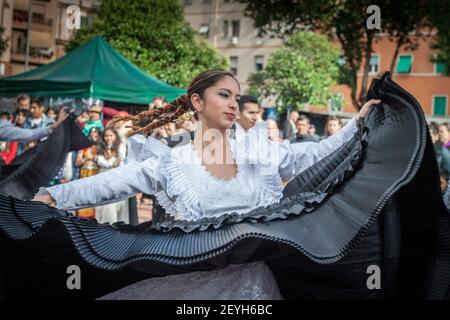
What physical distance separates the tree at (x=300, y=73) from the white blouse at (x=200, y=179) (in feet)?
84.7

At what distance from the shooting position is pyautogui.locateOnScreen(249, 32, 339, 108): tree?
29.1m

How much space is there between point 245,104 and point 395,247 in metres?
3.35

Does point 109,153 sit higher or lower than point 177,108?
lower

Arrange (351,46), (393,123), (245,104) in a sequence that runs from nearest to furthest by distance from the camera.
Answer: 1. (393,123)
2. (245,104)
3. (351,46)

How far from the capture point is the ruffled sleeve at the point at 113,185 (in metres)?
2.84

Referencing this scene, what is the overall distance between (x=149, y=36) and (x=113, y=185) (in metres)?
17.4

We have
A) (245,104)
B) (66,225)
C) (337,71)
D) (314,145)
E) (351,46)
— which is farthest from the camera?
(337,71)

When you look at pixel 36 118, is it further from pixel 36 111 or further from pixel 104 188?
pixel 104 188

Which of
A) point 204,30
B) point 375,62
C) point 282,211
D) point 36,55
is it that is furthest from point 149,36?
point 375,62

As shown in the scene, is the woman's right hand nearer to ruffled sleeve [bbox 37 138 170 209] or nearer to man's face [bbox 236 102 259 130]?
ruffled sleeve [bbox 37 138 170 209]

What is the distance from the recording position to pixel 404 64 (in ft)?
119
